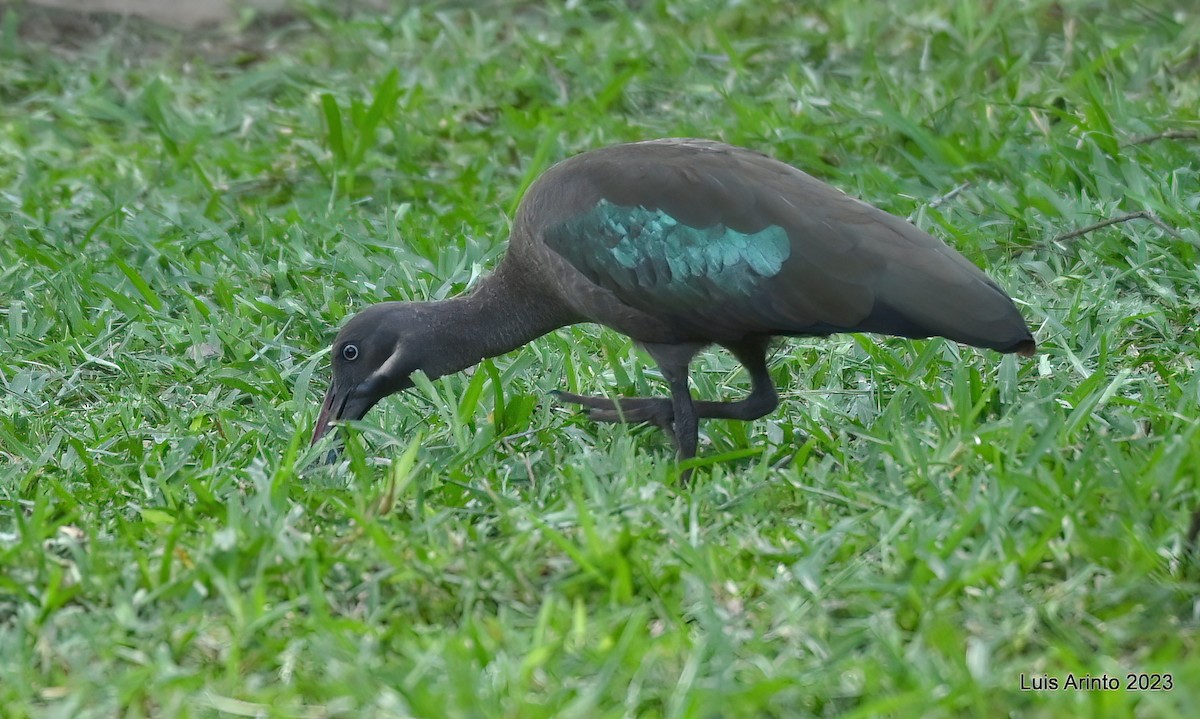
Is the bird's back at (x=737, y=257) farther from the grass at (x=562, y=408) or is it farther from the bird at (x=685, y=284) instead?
the grass at (x=562, y=408)

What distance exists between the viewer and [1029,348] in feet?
14.7

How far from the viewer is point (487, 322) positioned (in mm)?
5227

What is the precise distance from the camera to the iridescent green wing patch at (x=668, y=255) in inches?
181

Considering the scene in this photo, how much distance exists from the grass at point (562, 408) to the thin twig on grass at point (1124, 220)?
0.08 m

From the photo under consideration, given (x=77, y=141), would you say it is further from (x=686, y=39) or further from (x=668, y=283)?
(x=668, y=283)

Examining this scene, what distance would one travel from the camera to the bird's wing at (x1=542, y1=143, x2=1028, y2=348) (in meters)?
4.43

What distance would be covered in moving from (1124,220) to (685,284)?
1.92 m

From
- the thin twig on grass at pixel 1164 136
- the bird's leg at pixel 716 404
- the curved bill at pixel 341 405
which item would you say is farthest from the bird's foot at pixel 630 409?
the thin twig on grass at pixel 1164 136

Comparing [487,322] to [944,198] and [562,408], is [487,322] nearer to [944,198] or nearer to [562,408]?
[562,408]

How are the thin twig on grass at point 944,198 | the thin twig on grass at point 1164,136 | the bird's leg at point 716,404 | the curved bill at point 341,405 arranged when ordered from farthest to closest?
the thin twig on grass at point 1164,136 → the thin twig on grass at point 944,198 → the curved bill at point 341,405 → the bird's leg at point 716,404

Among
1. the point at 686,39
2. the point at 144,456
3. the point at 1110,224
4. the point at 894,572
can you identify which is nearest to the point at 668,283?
the point at 894,572

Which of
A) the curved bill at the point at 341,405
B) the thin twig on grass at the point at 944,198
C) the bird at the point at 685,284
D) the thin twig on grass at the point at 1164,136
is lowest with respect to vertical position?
the thin twig on grass at the point at 944,198

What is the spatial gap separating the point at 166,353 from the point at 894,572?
3.08 meters

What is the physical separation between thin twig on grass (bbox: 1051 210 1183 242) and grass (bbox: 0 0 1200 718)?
0.26 feet
